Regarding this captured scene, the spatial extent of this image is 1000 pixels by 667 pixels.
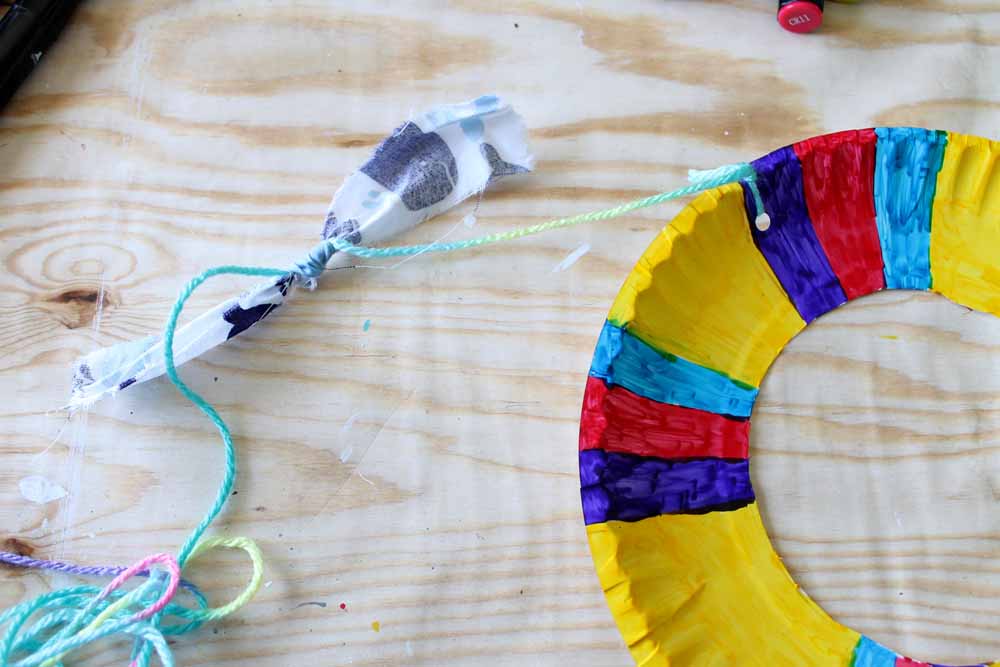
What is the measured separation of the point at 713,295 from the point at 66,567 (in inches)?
21.0

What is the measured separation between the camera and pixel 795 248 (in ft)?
2.24

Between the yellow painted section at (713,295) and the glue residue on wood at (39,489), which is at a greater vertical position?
the yellow painted section at (713,295)

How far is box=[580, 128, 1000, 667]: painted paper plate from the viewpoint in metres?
0.60

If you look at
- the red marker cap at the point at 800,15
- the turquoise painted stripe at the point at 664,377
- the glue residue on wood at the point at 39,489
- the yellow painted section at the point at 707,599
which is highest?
the red marker cap at the point at 800,15

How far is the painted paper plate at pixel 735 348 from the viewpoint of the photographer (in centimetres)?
60

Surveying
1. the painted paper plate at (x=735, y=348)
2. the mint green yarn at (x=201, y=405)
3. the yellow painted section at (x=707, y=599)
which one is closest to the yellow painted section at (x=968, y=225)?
the painted paper plate at (x=735, y=348)

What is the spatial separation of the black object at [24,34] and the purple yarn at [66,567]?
1.26 ft

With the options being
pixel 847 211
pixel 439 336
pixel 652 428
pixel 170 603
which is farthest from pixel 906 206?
pixel 170 603

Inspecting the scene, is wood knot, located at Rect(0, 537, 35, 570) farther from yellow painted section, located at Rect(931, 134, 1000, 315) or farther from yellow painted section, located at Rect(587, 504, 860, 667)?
yellow painted section, located at Rect(931, 134, 1000, 315)

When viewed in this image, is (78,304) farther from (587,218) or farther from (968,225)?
(968,225)

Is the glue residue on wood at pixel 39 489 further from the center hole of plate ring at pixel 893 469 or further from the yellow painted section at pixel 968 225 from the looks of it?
the yellow painted section at pixel 968 225

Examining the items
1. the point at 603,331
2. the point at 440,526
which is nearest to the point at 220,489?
the point at 440,526

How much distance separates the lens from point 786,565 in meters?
0.63

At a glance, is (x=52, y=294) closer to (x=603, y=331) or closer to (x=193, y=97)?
(x=193, y=97)
